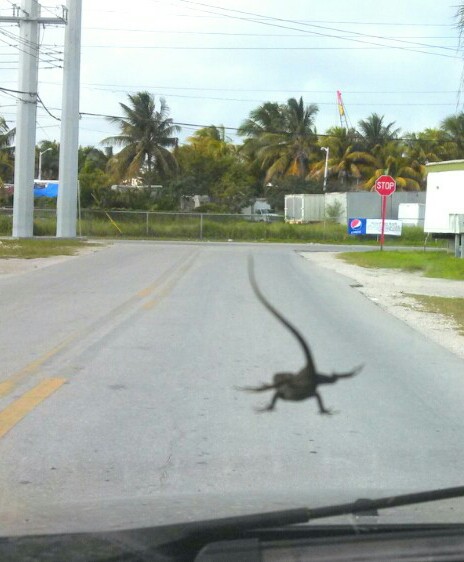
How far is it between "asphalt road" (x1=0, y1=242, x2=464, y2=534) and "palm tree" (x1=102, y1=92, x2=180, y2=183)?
164ft

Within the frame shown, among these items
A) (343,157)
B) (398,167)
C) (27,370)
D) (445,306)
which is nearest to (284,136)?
(343,157)

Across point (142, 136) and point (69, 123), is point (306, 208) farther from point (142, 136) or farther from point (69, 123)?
point (69, 123)

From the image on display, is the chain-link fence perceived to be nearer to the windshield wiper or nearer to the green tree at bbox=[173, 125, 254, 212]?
the green tree at bbox=[173, 125, 254, 212]

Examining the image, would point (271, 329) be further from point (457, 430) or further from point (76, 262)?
point (76, 262)

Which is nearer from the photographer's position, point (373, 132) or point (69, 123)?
point (69, 123)

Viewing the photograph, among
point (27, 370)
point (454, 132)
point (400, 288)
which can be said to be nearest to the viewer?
point (27, 370)

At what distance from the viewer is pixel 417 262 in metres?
29.4

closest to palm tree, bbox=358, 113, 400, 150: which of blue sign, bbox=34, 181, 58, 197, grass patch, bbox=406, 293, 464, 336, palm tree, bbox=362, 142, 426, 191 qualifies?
palm tree, bbox=362, 142, 426, 191

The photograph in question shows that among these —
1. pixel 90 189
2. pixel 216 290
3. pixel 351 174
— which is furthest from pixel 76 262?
pixel 351 174

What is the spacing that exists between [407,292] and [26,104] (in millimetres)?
25342

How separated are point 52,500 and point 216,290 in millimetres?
13518

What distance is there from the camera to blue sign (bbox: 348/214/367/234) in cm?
4959

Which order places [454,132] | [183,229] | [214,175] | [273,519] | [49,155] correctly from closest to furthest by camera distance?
[273,519], [183,229], [454,132], [214,175], [49,155]

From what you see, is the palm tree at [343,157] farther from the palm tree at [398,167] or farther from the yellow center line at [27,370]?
the yellow center line at [27,370]
